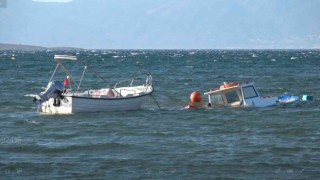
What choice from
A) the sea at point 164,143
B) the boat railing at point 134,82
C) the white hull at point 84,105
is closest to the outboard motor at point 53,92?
the white hull at point 84,105

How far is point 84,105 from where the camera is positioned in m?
32.4

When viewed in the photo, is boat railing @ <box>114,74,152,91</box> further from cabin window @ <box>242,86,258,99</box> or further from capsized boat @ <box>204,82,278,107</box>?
cabin window @ <box>242,86,258,99</box>

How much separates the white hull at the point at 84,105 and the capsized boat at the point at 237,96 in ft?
13.9

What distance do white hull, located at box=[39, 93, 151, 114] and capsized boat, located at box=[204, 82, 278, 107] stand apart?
4.23m

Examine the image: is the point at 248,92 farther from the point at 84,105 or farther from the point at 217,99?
the point at 84,105

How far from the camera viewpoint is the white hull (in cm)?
3219

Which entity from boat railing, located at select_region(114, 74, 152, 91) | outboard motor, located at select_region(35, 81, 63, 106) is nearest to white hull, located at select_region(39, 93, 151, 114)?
outboard motor, located at select_region(35, 81, 63, 106)

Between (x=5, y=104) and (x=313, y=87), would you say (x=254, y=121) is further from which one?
(x=313, y=87)

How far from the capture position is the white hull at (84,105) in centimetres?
3219

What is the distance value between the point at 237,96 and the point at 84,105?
736cm

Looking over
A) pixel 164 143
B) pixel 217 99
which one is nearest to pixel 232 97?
pixel 217 99

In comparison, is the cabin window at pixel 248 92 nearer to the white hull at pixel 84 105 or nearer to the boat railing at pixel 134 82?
the boat railing at pixel 134 82

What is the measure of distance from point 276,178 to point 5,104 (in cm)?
2263

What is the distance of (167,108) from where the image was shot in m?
36.6
